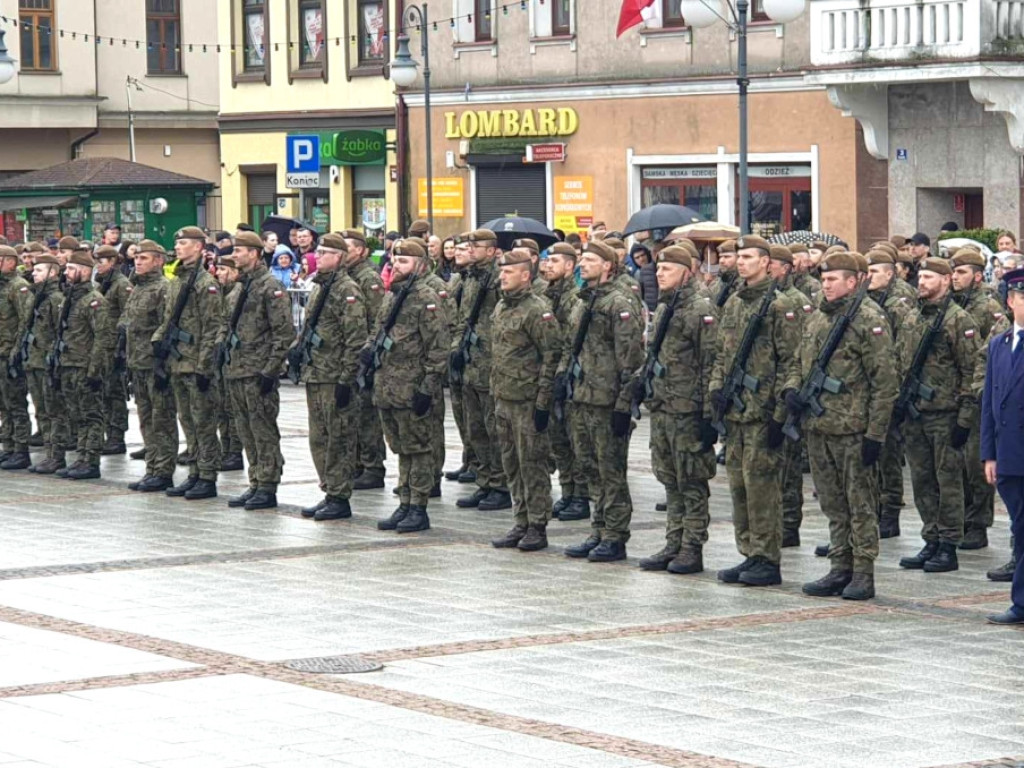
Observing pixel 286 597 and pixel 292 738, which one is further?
pixel 286 597

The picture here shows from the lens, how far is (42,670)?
38.3ft

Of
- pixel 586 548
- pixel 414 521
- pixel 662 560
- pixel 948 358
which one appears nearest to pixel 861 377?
pixel 948 358

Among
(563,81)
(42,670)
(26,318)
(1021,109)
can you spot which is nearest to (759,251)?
(42,670)

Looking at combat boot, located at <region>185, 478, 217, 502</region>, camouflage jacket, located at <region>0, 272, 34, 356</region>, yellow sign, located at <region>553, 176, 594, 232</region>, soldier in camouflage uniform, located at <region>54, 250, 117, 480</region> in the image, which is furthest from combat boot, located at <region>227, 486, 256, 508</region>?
yellow sign, located at <region>553, 176, 594, 232</region>

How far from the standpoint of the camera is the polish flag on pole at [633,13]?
31.3 meters

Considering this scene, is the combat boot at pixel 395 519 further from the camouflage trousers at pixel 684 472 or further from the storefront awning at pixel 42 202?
the storefront awning at pixel 42 202

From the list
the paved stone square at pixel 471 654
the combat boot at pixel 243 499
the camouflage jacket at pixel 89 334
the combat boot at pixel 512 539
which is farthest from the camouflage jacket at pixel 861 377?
the camouflage jacket at pixel 89 334

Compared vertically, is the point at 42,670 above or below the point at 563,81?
below

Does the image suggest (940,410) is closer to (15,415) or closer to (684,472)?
(684,472)

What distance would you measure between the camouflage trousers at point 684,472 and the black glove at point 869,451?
117 cm

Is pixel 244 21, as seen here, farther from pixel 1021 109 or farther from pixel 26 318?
pixel 26 318

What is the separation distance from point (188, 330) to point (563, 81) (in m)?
17.7

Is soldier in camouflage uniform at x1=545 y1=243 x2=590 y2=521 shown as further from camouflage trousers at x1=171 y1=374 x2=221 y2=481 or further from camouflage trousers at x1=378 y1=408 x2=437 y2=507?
camouflage trousers at x1=171 y1=374 x2=221 y2=481

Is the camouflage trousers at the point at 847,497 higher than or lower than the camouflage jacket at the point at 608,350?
lower
